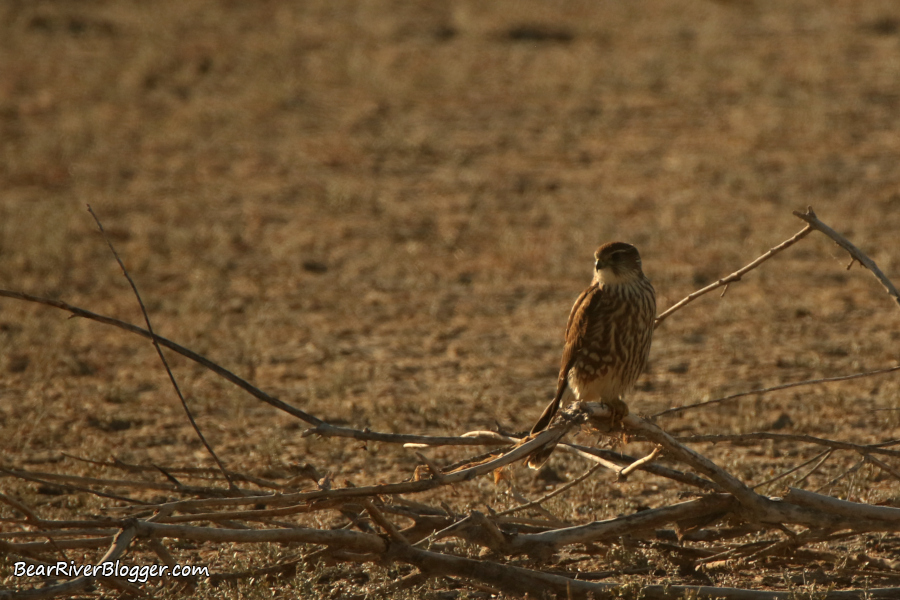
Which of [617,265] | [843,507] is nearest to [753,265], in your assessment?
[617,265]

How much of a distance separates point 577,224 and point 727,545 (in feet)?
20.7

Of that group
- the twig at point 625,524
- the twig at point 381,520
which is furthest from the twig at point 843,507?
the twig at point 381,520

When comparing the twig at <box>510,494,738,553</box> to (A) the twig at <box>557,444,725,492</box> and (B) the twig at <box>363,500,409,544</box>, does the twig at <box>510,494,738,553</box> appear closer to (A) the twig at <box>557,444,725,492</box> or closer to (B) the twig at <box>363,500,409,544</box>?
(A) the twig at <box>557,444,725,492</box>

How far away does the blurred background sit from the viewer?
7.27m

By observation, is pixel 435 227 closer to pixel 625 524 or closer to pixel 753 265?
pixel 753 265

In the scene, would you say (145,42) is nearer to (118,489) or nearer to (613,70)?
(613,70)

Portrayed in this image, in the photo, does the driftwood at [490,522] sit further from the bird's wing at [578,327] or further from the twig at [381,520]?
the bird's wing at [578,327]

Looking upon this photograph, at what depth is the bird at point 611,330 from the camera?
479 centimetres

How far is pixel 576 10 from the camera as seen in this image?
775 inches

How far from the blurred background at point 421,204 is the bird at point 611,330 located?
154 centimetres

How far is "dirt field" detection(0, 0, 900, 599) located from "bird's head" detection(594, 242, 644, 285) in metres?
1.18

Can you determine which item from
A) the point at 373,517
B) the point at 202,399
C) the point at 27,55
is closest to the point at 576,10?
the point at 27,55

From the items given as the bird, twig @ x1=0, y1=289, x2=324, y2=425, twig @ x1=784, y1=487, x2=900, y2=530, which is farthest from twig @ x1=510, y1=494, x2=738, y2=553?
→ twig @ x1=0, y1=289, x2=324, y2=425

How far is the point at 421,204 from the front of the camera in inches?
458
